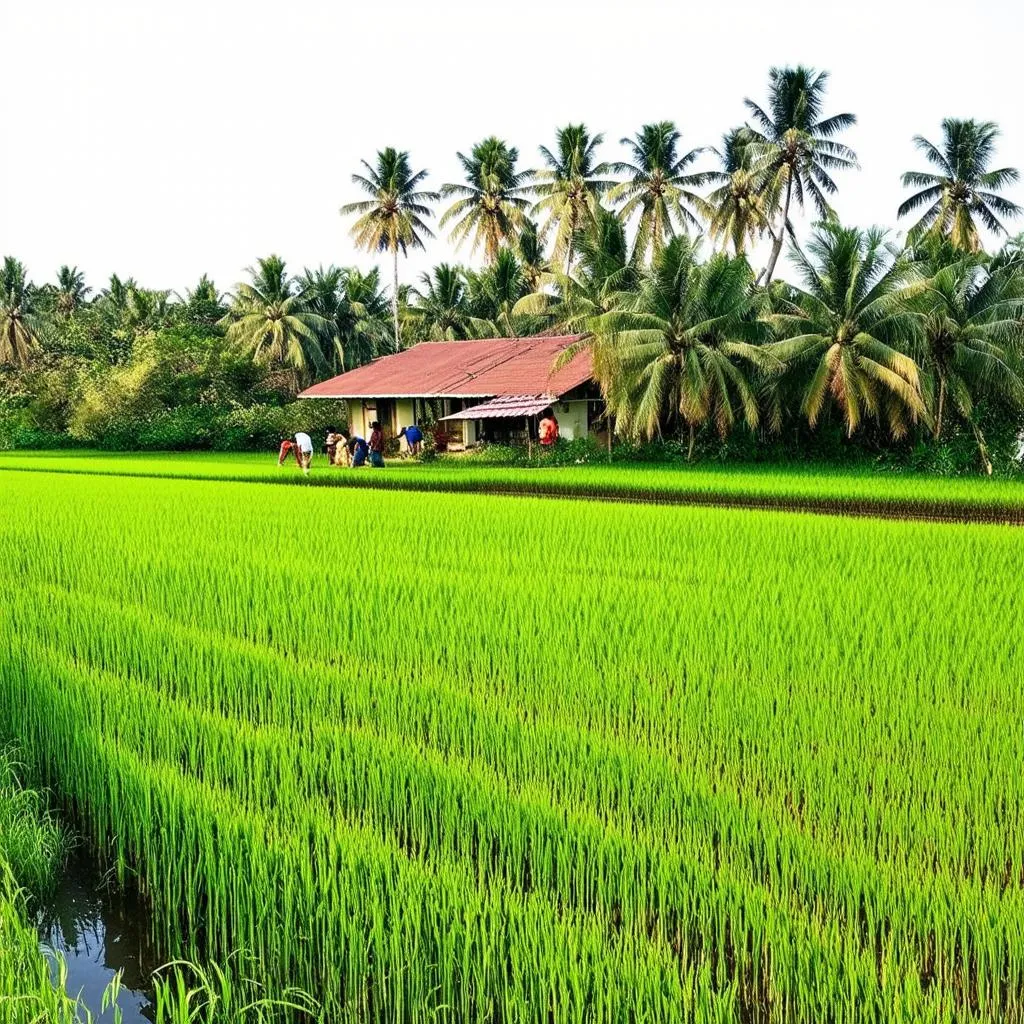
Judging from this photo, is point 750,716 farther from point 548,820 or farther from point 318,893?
point 318,893

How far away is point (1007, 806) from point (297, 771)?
2.12 metres

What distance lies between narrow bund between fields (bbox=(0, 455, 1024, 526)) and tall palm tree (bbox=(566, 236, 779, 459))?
1470 mm

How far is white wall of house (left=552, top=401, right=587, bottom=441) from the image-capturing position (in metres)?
23.3

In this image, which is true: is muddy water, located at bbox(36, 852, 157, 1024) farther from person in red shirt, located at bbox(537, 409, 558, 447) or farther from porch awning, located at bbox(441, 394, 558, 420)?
porch awning, located at bbox(441, 394, 558, 420)

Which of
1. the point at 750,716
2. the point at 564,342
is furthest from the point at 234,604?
the point at 564,342

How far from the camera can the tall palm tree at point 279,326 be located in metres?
33.2

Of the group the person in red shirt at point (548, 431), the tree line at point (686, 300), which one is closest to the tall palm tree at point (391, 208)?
the tree line at point (686, 300)

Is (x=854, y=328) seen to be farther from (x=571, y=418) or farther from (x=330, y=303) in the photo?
(x=330, y=303)

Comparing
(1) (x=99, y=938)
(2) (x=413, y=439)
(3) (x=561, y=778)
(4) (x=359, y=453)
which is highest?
(2) (x=413, y=439)

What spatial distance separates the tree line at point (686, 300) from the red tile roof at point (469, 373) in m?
1.00

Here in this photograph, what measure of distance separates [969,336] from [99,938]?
1769 centimetres

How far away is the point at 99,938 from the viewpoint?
2873 millimetres

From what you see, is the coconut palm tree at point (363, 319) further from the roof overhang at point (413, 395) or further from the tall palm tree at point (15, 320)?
the tall palm tree at point (15, 320)

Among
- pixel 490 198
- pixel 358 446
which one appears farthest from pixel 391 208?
pixel 358 446
